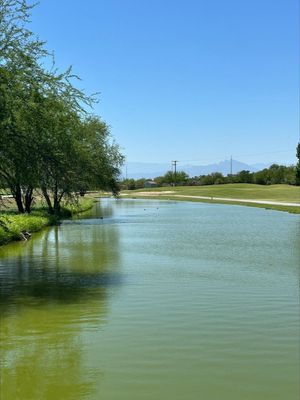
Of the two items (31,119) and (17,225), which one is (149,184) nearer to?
(17,225)

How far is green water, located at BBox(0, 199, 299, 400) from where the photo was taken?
8625mm

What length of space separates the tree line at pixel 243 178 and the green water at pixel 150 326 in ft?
282

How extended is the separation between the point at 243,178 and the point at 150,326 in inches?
5425

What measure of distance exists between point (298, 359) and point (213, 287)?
22.4ft

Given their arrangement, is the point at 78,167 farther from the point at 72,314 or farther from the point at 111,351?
the point at 111,351

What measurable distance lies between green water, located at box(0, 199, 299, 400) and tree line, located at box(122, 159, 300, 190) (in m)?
85.8

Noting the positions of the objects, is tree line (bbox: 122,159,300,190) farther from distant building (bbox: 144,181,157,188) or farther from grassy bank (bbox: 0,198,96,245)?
grassy bank (bbox: 0,198,96,245)

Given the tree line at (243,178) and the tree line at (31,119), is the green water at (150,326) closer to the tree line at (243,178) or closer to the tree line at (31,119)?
the tree line at (31,119)

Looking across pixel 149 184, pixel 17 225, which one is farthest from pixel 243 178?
pixel 17 225

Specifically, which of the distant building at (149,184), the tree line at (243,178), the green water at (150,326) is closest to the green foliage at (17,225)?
the green water at (150,326)

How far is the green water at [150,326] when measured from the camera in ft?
28.3

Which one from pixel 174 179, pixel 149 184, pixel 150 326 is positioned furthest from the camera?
pixel 149 184

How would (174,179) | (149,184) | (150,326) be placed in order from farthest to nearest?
(149,184) → (174,179) → (150,326)

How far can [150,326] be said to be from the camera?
11992 mm
